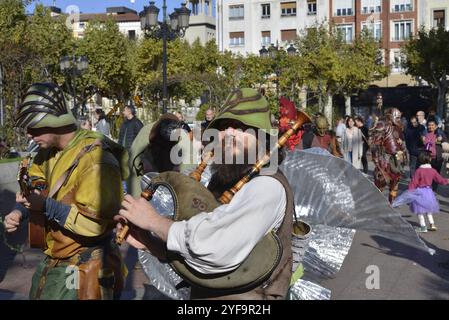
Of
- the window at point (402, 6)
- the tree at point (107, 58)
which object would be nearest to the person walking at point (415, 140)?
the tree at point (107, 58)

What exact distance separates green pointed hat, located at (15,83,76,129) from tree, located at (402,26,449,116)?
1516 inches

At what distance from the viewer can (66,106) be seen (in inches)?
131

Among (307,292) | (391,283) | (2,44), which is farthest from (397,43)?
(307,292)

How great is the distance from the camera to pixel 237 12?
179 feet

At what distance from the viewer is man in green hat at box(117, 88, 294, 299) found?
221 centimetres

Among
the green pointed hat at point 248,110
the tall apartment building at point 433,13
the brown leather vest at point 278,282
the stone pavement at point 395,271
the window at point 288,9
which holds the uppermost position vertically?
the window at point 288,9

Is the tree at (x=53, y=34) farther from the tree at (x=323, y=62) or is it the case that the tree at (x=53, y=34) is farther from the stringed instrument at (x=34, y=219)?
the stringed instrument at (x=34, y=219)

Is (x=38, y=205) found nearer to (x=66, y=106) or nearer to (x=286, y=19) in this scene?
(x=66, y=106)

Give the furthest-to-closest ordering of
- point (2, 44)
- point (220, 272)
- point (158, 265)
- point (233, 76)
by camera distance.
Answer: point (233, 76) < point (2, 44) < point (158, 265) < point (220, 272)

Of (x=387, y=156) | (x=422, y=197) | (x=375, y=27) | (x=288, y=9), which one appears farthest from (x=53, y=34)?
(x=422, y=197)

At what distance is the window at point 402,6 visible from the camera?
4984 cm

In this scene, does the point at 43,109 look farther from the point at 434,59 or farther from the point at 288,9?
the point at 288,9

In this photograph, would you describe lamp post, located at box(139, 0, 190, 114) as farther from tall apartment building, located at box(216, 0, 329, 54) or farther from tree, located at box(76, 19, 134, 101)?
tall apartment building, located at box(216, 0, 329, 54)

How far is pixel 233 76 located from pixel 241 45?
20.1 meters
